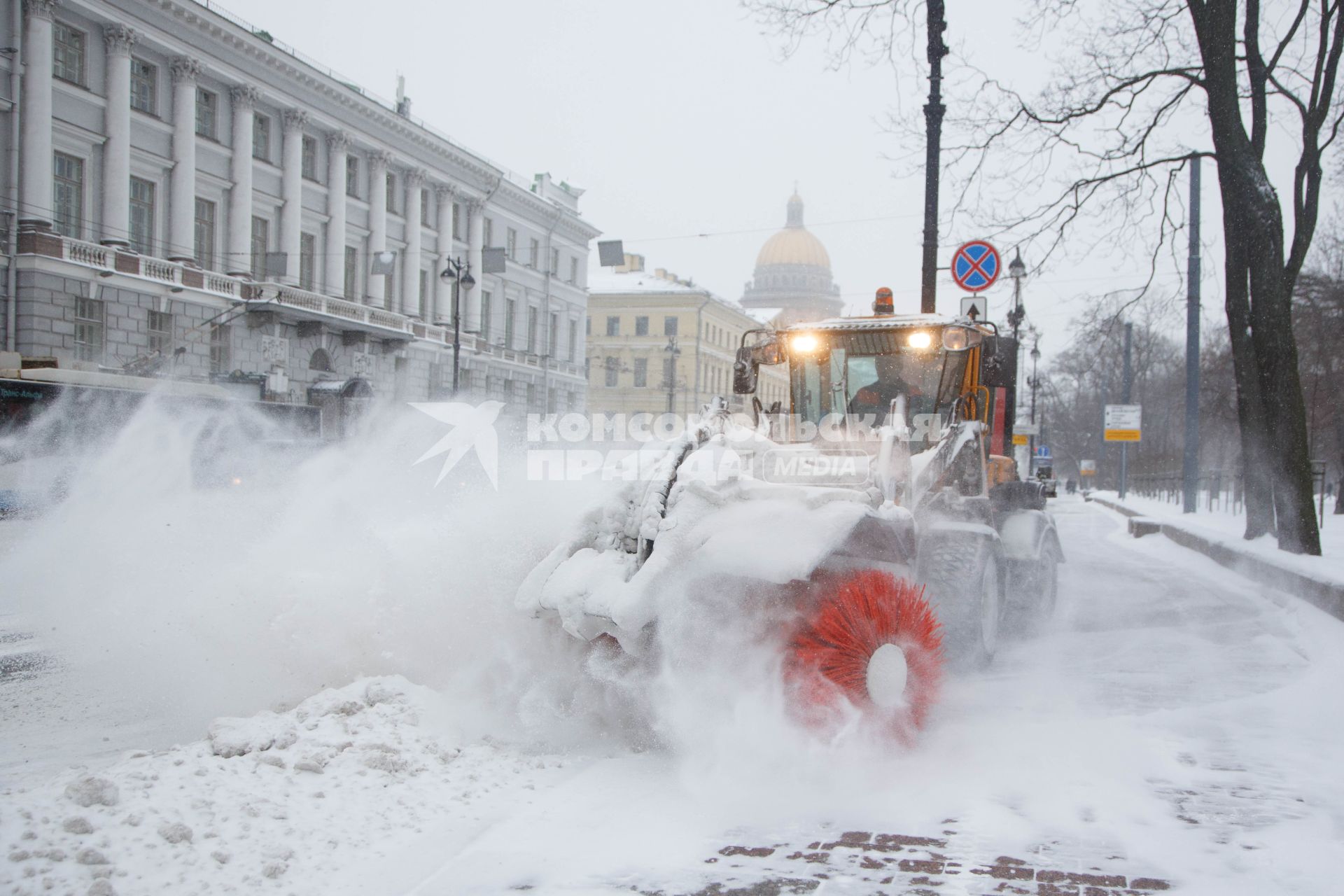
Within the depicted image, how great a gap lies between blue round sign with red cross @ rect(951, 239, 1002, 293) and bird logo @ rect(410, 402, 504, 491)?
576 cm

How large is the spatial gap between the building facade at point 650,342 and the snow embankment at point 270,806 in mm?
68316

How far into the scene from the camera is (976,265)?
1223 cm

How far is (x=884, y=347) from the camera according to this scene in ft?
24.9

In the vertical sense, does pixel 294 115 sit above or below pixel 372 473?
above

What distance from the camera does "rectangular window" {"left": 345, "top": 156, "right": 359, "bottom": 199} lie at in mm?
41219

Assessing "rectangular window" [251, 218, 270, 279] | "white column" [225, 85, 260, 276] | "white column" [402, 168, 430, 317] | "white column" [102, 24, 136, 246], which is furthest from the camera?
"white column" [402, 168, 430, 317]

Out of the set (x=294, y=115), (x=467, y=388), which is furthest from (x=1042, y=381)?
(x=294, y=115)

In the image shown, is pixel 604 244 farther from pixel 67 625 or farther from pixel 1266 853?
pixel 1266 853

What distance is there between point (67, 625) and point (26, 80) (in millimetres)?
25698

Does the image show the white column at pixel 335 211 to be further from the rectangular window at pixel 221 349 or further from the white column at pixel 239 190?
the rectangular window at pixel 221 349

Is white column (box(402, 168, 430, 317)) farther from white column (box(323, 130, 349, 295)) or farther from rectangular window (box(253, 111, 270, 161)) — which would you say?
rectangular window (box(253, 111, 270, 161))

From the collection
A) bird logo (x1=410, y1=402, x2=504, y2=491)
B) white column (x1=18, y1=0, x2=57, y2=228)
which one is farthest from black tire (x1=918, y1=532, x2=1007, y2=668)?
white column (x1=18, y1=0, x2=57, y2=228)

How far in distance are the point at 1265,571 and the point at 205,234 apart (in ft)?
107

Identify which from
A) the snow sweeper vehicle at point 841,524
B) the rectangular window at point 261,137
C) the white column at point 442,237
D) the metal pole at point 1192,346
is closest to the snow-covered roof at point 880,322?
the snow sweeper vehicle at point 841,524
